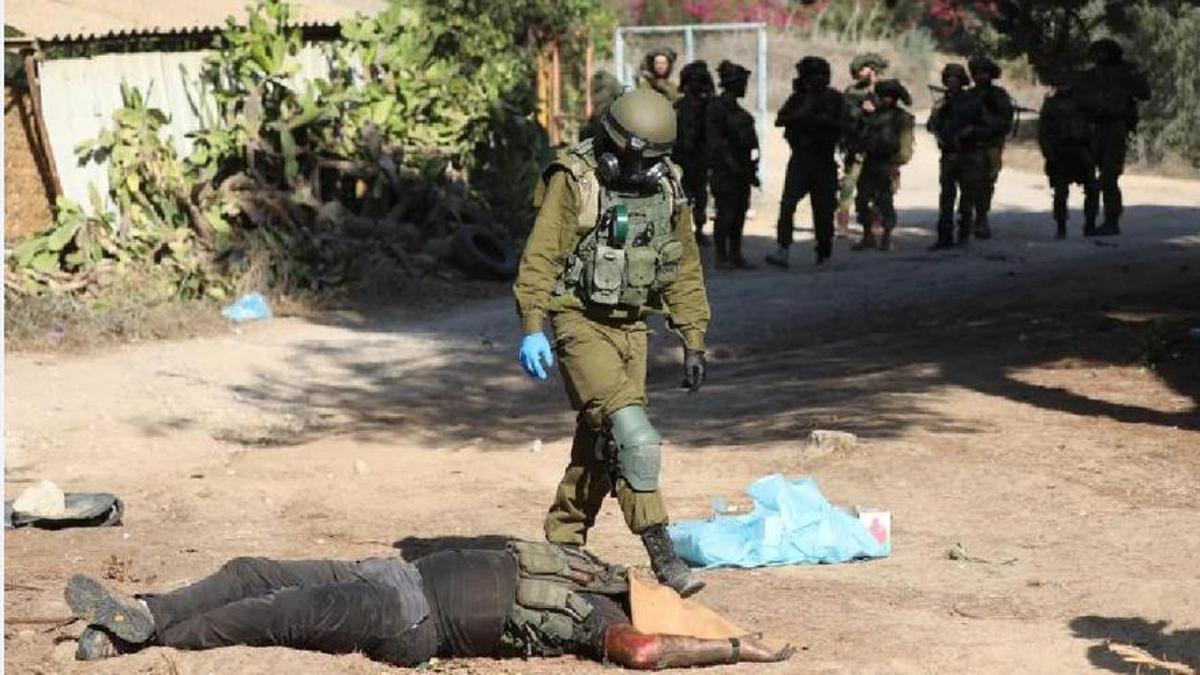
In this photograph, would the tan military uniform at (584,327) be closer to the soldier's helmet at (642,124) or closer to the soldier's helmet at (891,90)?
the soldier's helmet at (642,124)

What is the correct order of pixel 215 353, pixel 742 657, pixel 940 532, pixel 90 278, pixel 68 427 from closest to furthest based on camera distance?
pixel 742 657 → pixel 940 532 → pixel 68 427 → pixel 215 353 → pixel 90 278


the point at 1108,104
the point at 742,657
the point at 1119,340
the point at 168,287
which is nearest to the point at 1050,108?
the point at 1108,104

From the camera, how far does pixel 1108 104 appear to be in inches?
754

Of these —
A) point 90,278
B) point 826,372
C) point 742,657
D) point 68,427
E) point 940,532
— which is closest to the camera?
point 742,657

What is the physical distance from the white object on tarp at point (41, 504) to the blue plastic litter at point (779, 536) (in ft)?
8.54

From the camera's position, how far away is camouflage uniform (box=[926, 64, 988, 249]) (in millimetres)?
18766

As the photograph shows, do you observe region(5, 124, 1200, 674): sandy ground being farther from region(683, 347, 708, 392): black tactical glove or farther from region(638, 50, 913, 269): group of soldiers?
region(638, 50, 913, 269): group of soldiers

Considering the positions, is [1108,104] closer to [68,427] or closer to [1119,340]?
[1119,340]

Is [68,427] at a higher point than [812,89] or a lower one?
lower

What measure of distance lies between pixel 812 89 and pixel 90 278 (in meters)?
6.34

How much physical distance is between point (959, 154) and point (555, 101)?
4436 millimetres

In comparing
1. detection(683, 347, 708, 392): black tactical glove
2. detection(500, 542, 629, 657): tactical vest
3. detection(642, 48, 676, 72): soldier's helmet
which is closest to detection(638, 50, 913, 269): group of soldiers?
detection(642, 48, 676, 72): soldier's helmet

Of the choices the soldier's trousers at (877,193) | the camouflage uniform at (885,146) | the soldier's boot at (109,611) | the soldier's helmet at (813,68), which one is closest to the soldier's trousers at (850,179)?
the soldier's trousers at (877,193)

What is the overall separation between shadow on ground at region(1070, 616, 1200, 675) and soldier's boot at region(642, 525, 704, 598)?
1218 mm
